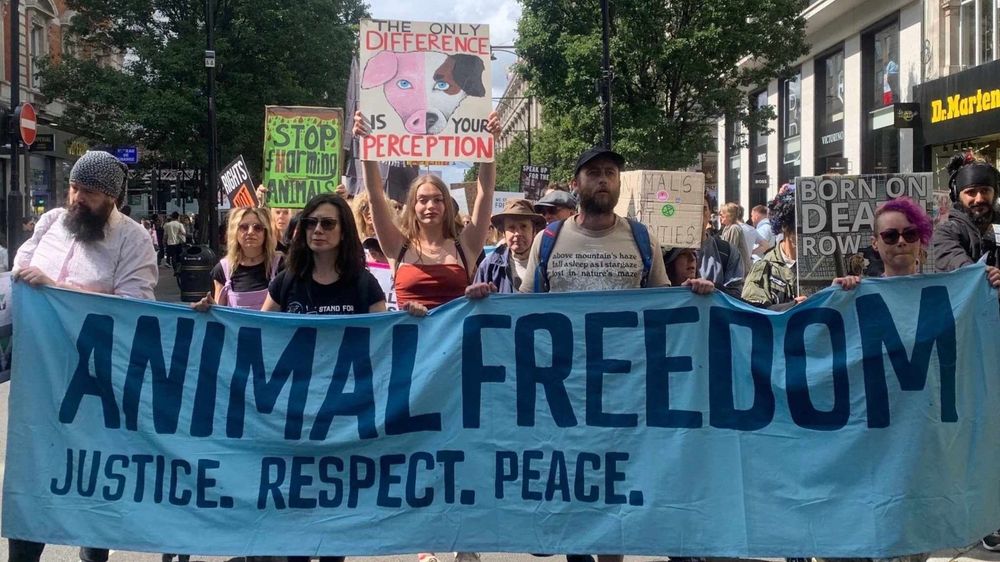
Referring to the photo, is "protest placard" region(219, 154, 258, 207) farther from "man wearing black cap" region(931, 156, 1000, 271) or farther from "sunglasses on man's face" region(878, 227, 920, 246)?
"sunglasses on man's face" region(878, 227, 920, 246)

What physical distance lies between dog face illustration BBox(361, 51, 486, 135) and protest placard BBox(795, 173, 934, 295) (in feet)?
6.93

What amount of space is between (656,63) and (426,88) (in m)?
17.7

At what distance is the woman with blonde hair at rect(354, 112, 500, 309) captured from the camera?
4977 mm

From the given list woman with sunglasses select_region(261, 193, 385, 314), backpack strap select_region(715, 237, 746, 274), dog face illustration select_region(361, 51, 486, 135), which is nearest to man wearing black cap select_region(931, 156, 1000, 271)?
backpack strap select_region(715, 237, 746, 274)

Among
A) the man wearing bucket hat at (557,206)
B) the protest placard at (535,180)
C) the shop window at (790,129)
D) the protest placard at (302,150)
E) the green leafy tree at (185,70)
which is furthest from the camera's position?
the shop window at (790,129)

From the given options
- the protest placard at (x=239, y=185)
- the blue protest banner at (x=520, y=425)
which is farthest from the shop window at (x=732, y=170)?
the blue protest banner at (x=520, y=425)

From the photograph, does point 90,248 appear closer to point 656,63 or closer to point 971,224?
point 971,224

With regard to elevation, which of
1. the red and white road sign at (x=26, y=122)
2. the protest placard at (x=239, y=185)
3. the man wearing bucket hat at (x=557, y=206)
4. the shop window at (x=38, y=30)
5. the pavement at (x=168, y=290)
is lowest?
the pavement at (x=168, y=290)

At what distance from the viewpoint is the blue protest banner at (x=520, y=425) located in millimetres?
4246

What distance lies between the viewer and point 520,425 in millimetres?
4371

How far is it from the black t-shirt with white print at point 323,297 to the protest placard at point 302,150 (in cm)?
542

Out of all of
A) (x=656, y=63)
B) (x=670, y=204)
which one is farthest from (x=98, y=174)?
(x=656, y=63)

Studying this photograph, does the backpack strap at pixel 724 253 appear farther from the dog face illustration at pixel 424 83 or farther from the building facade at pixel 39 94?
the building facade at pixel 39 94

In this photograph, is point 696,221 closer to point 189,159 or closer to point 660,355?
point 660,355
